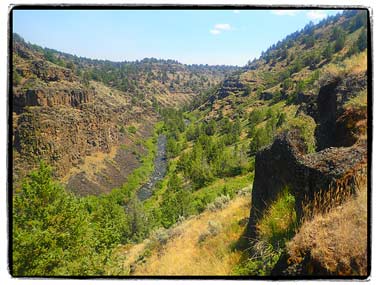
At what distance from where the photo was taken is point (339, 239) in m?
3.80

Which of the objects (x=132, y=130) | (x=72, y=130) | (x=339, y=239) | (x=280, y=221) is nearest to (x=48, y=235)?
(x=280, y=221)

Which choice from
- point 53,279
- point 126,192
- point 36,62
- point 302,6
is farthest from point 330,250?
point 36,62


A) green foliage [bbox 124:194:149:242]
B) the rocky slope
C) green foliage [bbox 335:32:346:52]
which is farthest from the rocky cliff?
green foliage [bbox 335:32:346:52]

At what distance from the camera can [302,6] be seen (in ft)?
16.2

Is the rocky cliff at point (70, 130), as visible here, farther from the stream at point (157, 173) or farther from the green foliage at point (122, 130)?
the stream at point (157, 173)

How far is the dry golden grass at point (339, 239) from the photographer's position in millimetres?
3758

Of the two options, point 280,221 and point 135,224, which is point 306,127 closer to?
point 280,221

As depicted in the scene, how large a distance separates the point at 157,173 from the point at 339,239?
206 ft

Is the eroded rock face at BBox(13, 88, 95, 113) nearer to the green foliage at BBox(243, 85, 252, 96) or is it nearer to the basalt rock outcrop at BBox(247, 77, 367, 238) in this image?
the basalt rock outcrop at BBox(247, 77, 367, 238)

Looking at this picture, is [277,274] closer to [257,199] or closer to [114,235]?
[257,199]

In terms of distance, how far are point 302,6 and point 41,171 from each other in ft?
29.8

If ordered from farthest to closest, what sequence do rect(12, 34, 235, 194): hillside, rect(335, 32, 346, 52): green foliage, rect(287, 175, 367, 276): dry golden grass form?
rect(335, 32, 346, 52): green foliage, rect(12, 34, 235, 194): hillside, rect(287, 175, 367, 276): dry golden grass

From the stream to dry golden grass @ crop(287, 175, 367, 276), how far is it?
158ft

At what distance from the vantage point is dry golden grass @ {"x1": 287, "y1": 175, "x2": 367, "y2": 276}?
3758mm
